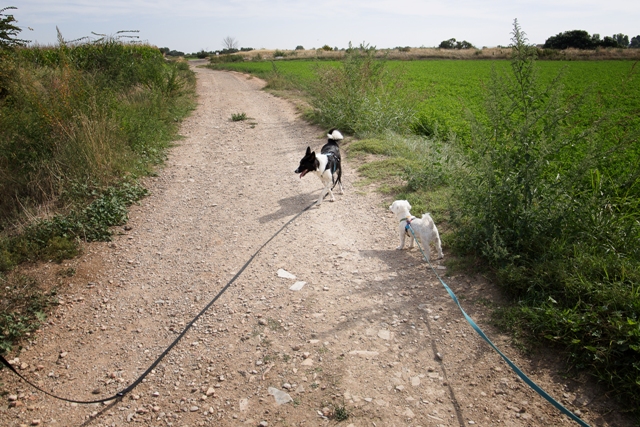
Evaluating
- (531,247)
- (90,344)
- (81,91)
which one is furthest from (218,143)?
(531,247)

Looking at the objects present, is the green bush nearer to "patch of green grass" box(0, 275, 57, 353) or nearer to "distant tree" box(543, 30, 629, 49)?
"patch of green grass" box(0, 275, 57, 353)

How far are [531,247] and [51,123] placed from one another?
8125mm

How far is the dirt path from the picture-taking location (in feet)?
9.57

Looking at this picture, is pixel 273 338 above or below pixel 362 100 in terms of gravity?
below

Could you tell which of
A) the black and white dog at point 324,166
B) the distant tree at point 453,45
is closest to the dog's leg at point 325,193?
the black and white dog at point 324,166

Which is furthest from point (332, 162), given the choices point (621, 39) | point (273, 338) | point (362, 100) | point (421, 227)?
point (621, 39)

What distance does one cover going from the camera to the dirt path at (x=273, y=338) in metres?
2.92

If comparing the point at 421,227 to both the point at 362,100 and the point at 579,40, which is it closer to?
the point at 362,100

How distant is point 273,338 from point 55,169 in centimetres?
559

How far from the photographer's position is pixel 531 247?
13.6 feet

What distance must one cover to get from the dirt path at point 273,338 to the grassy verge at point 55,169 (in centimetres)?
34

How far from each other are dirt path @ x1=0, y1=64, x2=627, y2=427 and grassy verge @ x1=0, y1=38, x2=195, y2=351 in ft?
1.10

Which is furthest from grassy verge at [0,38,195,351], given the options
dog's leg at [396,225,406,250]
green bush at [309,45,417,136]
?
green bush at [309,45,417,136]

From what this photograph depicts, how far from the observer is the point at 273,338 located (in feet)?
11.9
